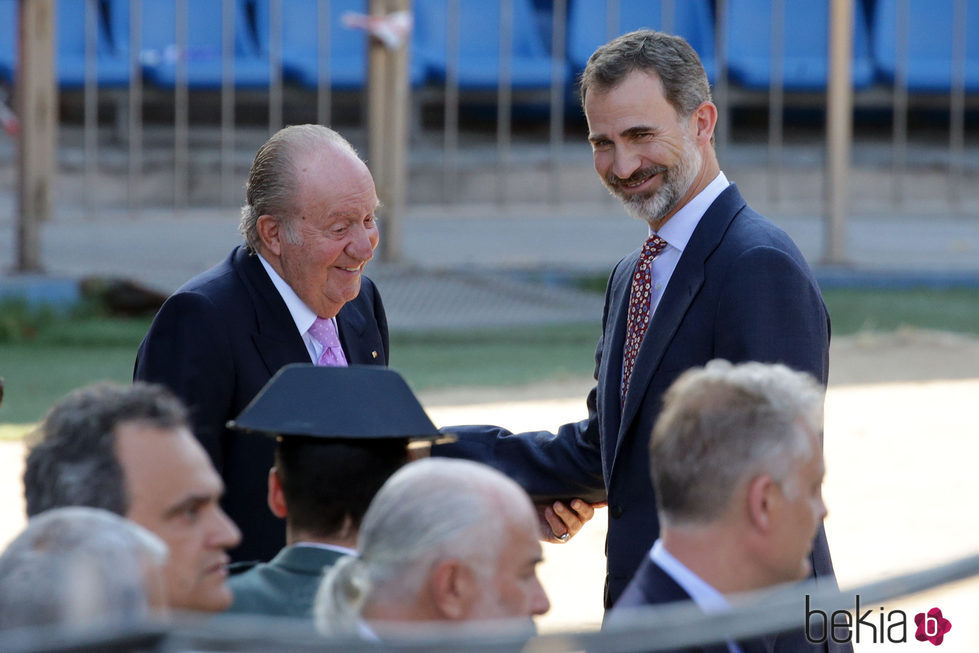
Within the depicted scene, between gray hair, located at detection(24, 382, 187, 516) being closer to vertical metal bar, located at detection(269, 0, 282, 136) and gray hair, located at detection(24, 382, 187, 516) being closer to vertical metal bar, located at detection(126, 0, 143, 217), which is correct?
vertical metal bar, located at detection(126, 0, 143, 217)

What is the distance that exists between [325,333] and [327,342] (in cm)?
2

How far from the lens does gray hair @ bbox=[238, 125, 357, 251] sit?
8.57 feet

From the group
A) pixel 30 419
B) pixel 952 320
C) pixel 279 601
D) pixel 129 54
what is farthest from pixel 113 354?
pixel 279 601

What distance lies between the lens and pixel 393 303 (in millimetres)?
11055

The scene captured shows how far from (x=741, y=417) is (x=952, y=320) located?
10.1 m

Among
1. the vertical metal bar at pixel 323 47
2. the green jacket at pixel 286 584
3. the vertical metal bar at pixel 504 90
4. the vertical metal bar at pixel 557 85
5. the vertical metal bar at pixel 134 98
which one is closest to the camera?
the green jacket at pixel 286 584

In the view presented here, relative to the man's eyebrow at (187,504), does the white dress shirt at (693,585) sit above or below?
below

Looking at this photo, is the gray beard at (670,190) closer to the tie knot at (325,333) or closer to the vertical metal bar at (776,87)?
the tie knot at (325,333)

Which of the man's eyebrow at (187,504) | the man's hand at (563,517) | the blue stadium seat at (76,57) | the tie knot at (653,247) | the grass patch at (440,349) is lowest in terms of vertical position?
the grass patch at (440,349)

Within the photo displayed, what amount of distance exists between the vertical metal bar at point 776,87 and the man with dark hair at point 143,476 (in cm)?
1275

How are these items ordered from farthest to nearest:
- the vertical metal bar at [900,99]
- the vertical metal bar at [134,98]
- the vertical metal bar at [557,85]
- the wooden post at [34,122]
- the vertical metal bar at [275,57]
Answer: the vertical metal bar at [900,99] → the vertical metal bar at [557,85] → the vertical metal bar at [275,57] → the vertical metal bar at [134,98] → the wooden post at [34,122]

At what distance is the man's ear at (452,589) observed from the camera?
155 cm

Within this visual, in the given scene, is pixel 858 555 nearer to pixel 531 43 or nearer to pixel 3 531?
pixel 3 531

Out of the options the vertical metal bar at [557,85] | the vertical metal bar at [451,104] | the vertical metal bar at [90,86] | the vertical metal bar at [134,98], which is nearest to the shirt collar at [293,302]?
the vertical metal bar at [134,98]
